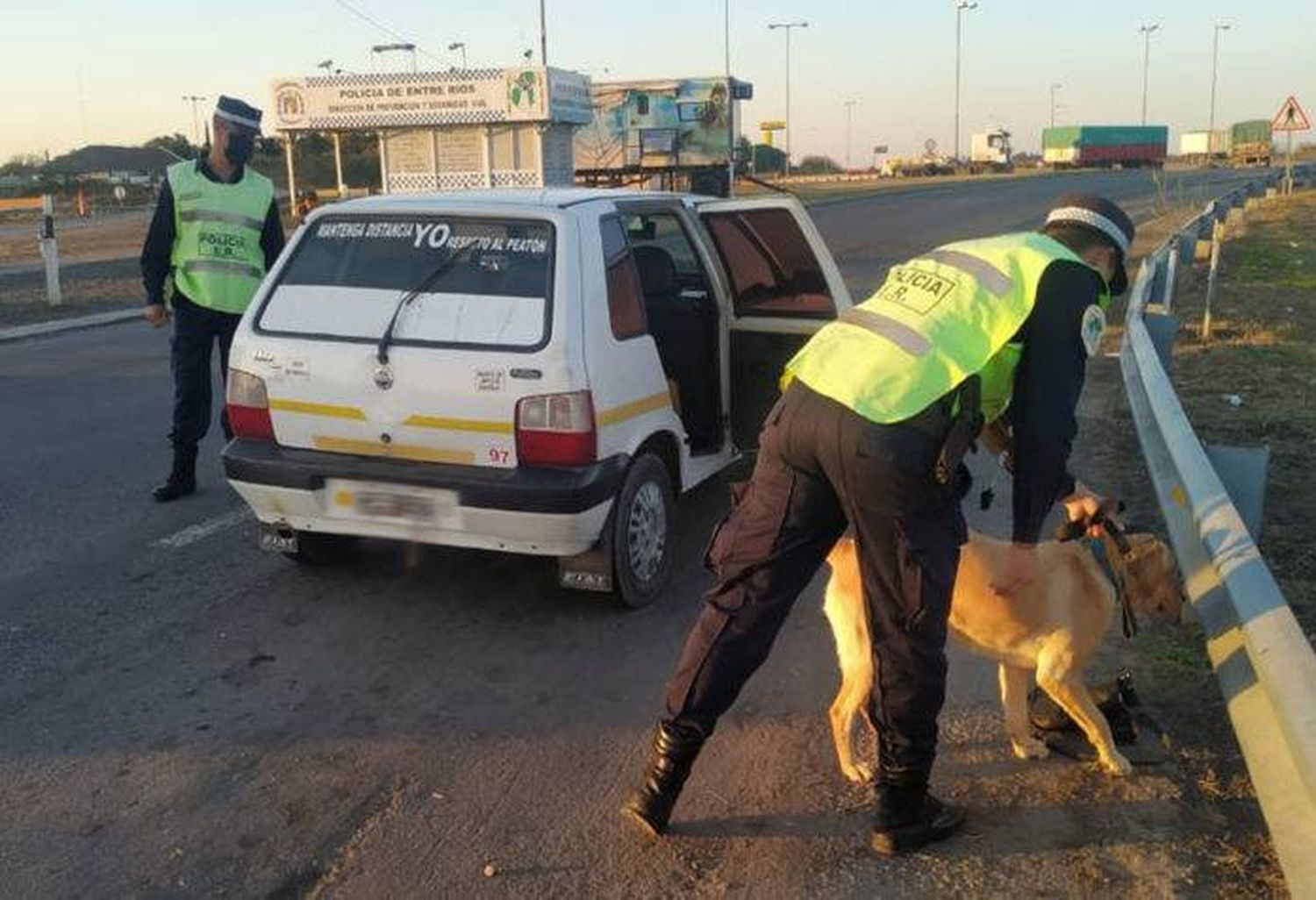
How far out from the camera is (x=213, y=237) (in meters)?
6.39

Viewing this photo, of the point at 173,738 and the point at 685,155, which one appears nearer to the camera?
the point at 173,738

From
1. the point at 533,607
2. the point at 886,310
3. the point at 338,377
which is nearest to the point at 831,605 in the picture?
the point at 886,310

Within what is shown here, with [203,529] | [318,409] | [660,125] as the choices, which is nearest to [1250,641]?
[318,409]

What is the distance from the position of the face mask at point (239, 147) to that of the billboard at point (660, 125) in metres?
23.5

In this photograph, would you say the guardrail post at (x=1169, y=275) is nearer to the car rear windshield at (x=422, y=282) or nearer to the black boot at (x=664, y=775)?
the car rear windshield at (x=422, y=282)

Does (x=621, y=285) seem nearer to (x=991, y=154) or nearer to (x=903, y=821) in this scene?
(x=903, y=821)

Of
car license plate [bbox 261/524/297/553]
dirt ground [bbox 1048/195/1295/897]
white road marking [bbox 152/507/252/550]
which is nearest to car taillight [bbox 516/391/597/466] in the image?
car license plate [bbox 261/524/297/553]

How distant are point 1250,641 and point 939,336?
0.97 metres

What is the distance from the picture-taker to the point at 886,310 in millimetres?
2979

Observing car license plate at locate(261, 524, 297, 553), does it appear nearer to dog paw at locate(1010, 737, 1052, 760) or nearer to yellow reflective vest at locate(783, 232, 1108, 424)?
yellow reflective vest at locate(783, 232, 1108, 424)

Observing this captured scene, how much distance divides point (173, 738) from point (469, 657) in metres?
1.04

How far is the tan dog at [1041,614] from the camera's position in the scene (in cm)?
333

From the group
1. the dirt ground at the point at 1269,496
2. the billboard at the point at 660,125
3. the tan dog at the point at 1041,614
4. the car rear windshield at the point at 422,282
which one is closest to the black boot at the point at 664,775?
the tan dog at the point at 1041,614

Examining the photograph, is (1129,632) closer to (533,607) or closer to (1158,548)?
(1158,548)
